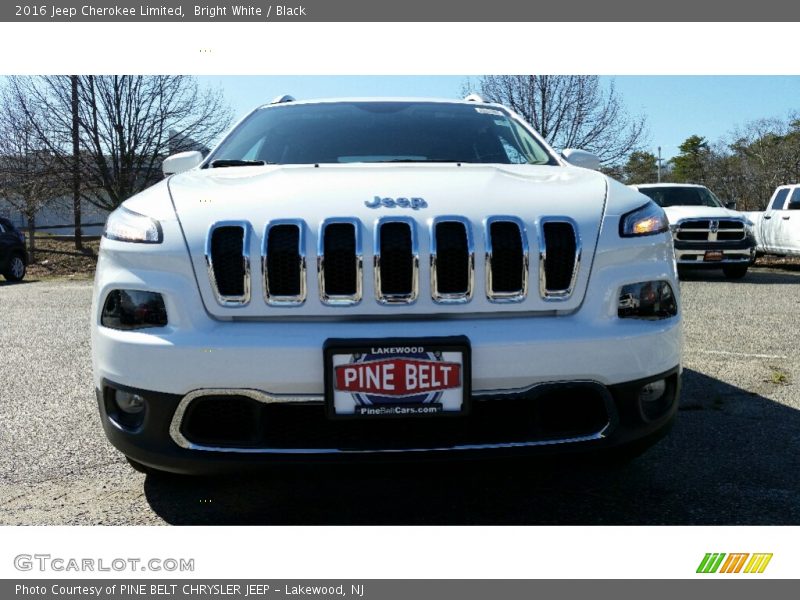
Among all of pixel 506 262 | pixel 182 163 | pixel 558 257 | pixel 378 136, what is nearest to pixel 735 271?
pixel 378 136

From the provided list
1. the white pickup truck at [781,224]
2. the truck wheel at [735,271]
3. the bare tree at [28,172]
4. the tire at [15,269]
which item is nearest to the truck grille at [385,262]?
the truck wheel at [735,271]

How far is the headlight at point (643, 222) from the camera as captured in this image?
2.34 m

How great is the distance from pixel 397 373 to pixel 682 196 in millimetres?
12546

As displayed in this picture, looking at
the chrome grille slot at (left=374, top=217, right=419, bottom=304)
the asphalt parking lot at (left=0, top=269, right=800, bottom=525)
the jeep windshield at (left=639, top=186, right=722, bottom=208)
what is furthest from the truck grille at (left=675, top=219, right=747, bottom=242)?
the chrome grille slot at (left=374, top=217, right=419, bottom=304)

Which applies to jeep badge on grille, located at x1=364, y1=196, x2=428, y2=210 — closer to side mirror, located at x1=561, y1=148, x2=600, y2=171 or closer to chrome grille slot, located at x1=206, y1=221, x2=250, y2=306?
chrome grille slot, located at x1=206, y1=221, x2=250, y2=306

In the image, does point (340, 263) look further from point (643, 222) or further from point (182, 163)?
point (182, 163)

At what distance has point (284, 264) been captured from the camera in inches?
85.3

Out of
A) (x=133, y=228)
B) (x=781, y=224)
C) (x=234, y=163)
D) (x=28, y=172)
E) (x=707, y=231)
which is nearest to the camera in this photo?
(x=133, y=228)

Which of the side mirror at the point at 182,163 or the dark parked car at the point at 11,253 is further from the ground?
the side mirror at the point at 182,163

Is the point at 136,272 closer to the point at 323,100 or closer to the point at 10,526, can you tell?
the point at 10,526

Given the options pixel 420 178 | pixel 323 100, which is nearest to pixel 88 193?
pixel 323 100

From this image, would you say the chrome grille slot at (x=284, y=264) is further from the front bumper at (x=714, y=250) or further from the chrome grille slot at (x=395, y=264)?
the front bumper at (x=714, y=250)

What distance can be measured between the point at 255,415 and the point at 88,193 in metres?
23.3

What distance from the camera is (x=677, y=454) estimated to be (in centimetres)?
312
